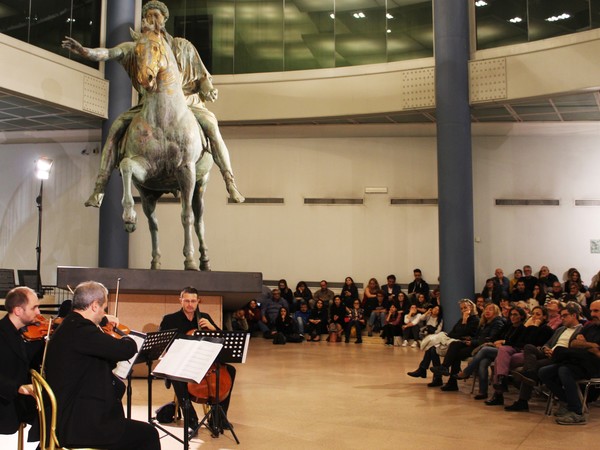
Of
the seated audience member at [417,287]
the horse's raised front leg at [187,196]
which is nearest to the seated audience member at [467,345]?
the horse's raised front leg at [187,196]

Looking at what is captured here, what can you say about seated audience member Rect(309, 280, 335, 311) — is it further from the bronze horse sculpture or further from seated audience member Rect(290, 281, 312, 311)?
the bronze horse sculpture

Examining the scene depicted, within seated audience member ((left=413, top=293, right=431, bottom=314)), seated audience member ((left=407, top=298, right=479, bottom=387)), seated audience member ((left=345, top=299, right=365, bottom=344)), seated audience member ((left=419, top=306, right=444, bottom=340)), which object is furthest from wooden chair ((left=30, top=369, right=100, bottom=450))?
seated audience member ((left=345, top=299, right=365, bottom=344))

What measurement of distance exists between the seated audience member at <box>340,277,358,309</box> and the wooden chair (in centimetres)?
1260

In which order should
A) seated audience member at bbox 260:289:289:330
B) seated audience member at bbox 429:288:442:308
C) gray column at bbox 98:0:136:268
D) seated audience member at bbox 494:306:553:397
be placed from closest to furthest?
seated audience member at bbox 494:306:553:397, seated audience member at bbox 429:288:442:308, seated audience member at bbox 260:289:289:330, gray column at bbox 98:0:136:268

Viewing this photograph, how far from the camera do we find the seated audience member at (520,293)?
50.2 feet

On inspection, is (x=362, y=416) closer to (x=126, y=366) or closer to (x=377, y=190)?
(x=126, y=366)

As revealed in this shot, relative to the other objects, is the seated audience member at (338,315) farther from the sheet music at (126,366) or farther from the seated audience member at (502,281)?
the sheet music at (126,366)

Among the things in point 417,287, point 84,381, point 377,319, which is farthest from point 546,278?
point 84,381

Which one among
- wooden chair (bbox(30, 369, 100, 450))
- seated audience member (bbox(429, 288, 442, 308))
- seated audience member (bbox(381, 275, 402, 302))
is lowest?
wooden chair (bbox(30, 369, 100, 450))

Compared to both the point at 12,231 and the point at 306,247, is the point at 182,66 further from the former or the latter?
the point at 12,231

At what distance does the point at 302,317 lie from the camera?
16.4 m

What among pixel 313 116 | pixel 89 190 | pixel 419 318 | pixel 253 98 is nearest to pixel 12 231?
pixel 89 190

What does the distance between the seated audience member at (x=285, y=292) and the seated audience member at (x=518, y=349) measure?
29.1ft

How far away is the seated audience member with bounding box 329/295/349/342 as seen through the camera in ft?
52.7
